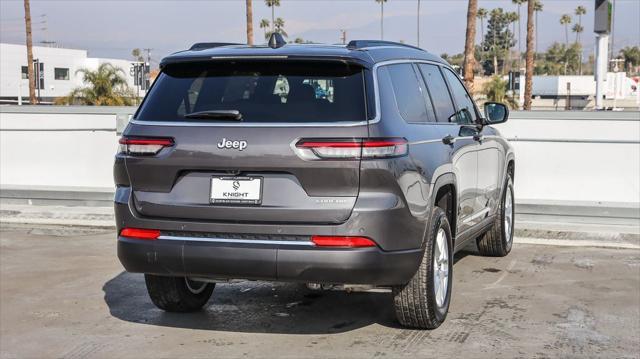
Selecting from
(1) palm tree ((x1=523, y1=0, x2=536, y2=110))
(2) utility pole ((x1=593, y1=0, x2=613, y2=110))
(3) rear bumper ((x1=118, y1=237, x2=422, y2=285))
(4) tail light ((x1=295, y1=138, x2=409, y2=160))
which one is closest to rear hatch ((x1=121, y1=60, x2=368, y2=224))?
(4) tail light ((x1=295, y1=138, x2=409, y2=160))

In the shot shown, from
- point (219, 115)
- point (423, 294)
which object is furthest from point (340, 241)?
point (219, 115)

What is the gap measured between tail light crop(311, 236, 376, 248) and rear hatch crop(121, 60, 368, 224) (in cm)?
10

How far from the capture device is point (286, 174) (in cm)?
493

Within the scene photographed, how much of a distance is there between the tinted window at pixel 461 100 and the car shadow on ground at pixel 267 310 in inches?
62.0

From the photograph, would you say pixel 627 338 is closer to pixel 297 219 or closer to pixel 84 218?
pixel 297 219

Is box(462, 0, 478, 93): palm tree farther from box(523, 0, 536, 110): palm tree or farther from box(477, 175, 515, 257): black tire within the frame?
box(477, 175, 515, 257): black tire

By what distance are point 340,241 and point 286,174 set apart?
49 centimetres

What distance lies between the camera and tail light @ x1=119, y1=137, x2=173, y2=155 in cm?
518

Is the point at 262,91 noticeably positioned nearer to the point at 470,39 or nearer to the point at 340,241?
the point at 340,241

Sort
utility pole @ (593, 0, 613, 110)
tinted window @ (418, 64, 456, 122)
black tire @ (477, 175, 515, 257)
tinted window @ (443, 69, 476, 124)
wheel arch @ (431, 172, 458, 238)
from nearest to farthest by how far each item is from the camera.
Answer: wheel arch @ (431, 172, 458, 238)
tinted window @ (418, 64, 456, 122)
tinted window @ (443, 69, 476, 124)
black tire @ (477, 175, 515, 257)
utility pole @ (593, 0, 613, 110)

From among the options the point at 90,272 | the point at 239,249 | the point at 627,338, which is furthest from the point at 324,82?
the point at 90,272

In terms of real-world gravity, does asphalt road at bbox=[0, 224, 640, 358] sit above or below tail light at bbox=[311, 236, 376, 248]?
below

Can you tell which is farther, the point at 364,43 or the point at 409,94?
the point at 409,94

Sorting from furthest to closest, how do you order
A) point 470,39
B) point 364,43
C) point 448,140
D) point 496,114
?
point 470,39 → point 496,114 → point 448,140 → point 364,43
